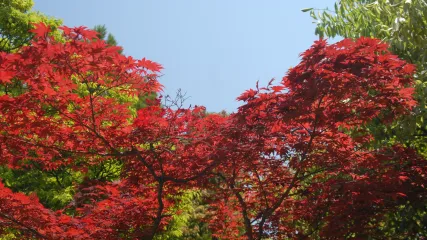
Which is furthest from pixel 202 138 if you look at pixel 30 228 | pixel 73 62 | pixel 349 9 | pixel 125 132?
pixel 349 9

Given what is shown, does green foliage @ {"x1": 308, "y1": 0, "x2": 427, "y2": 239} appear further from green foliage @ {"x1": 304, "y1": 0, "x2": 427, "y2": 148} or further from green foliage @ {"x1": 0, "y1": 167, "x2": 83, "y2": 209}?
green foliage @ {"x1": 0, "y1": 167, "x2": 83, "y2": 209}

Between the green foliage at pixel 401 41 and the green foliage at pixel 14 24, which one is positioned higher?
the green foliage at pixel 14 24

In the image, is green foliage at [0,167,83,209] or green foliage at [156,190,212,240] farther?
green foliage at [156,190,212,240]

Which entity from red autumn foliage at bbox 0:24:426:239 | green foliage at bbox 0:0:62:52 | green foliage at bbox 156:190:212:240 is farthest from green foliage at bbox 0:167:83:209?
red autumn foliage at bbox 0:24:426:239

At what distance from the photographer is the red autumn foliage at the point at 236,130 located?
17.4 feet

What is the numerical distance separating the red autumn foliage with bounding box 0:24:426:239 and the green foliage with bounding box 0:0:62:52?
31.8 ft

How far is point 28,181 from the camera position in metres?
13.6

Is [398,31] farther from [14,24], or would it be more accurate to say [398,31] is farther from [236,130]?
[14,24]

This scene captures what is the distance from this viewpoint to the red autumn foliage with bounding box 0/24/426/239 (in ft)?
17.4

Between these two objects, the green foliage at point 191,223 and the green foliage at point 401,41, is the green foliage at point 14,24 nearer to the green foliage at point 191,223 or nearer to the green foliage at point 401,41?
the green foliage at point 191,223

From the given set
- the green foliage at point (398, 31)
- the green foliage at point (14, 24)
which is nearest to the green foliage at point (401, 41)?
the green foliage at point (398, 31)

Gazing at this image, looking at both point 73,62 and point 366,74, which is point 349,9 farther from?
point 73,62

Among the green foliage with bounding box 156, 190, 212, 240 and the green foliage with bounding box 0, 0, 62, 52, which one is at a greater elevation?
the green foliage with bounding box 0, 0, 62, 52

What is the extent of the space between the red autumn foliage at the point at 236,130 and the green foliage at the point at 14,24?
9.69 meters
